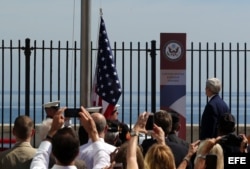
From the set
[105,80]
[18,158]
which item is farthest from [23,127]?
[105,80]

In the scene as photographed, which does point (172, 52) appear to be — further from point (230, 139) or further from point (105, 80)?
point (230, 139)

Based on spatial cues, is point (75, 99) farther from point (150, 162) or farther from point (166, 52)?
point (150, 162)

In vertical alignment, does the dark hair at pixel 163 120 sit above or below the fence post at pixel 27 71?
below

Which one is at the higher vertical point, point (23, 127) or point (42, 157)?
point (23, 127)

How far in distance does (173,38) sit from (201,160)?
665 cm

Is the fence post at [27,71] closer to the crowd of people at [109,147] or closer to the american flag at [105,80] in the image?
the american flag at [105,80]

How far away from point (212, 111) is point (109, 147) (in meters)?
3.48

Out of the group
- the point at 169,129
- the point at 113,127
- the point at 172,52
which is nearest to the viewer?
the point at 169,129

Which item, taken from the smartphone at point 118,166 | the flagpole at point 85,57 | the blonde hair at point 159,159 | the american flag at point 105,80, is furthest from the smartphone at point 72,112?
the american flag at point 105,80

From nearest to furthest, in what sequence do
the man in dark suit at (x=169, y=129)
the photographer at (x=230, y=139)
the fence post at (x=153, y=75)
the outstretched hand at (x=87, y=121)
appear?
the outstretched hand at (x=87, y=121)
the photographer at (x=230, y=139)
the man in dark suit at (x=169, y=129)
the fence post at (x=153, y=75)

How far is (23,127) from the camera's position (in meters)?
7.48

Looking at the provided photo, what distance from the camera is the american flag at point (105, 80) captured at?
491 inches

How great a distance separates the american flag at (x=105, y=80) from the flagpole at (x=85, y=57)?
886mm

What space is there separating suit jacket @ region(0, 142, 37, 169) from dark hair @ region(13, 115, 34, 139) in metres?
0.10
